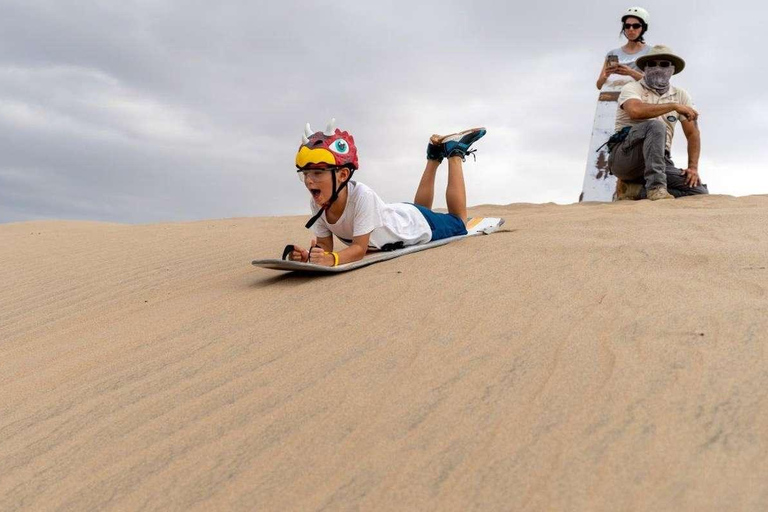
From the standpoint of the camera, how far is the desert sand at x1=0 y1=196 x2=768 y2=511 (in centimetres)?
203

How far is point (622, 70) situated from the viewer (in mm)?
8359

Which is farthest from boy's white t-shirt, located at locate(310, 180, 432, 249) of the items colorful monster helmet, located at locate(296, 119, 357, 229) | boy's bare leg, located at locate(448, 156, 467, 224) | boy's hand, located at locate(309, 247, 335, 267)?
boy's bare leg, located at locate(448, 156, 467, 224)

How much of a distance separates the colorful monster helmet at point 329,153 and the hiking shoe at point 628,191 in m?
4.19

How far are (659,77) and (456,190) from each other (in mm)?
3023

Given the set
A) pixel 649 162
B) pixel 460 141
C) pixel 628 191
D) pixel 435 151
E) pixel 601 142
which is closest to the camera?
pixel 460 141

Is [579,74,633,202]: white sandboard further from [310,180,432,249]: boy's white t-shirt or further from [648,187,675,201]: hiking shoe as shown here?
[310,180,432,249]: boy's white t-shirt

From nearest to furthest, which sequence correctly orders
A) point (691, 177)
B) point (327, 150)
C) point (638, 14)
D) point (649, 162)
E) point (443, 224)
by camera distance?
point (327, 150) < point (443, 224) < point (649, 162) < point (691, 177) < point (638, 14)

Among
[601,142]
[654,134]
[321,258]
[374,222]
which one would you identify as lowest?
[321,258]

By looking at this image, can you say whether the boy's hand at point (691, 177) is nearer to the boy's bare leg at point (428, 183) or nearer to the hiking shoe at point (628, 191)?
the hiking shoe at point (628, 191)

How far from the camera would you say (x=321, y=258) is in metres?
4.26

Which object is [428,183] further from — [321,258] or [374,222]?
[321,258]

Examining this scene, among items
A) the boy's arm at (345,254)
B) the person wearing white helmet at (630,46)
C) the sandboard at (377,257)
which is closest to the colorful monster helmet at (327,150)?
the boy's arm at (345,254)

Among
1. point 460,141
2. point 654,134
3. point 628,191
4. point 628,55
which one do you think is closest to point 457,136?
point 460,141

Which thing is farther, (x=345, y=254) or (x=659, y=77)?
(x=659, y=77)
